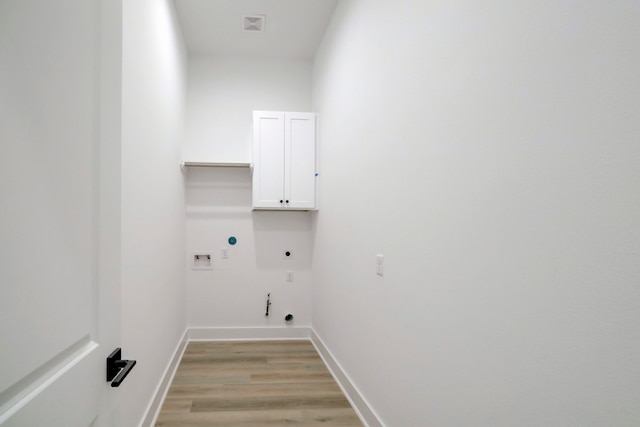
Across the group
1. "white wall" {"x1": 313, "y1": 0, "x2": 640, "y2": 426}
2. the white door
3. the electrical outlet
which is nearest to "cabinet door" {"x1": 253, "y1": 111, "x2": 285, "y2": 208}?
"white wall" {"x1": 313, "y1": 0, "x2": 640, "y2": 426}

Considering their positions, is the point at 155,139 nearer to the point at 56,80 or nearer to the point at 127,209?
the point at 127,209

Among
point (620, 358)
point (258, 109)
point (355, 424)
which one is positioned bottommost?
point (355, 424)

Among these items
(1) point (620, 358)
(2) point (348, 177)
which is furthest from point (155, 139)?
(1) point (620, 358)

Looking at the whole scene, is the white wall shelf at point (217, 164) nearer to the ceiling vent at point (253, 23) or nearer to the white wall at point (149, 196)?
the white wall at point (149, 196)

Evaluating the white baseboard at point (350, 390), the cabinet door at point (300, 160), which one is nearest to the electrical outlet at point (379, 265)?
the white baseboard at point (350, 390)

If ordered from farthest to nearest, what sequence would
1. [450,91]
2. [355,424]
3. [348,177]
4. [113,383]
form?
1. [348,177]
2. [355,424]
3. [450,91]
4. [113,383]

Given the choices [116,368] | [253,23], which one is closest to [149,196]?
[116,368]

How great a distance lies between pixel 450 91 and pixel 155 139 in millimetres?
1831

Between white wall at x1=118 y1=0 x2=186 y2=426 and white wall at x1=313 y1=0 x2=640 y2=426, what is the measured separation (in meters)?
1.32

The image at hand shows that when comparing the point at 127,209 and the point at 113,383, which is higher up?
the point at 127,209

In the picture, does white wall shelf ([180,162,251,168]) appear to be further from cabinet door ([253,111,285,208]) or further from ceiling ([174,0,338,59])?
ceiling ([174,0,338,59])

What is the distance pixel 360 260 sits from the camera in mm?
2213

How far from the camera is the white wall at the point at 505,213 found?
691 mm

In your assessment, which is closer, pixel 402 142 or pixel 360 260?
pixel 402 142
